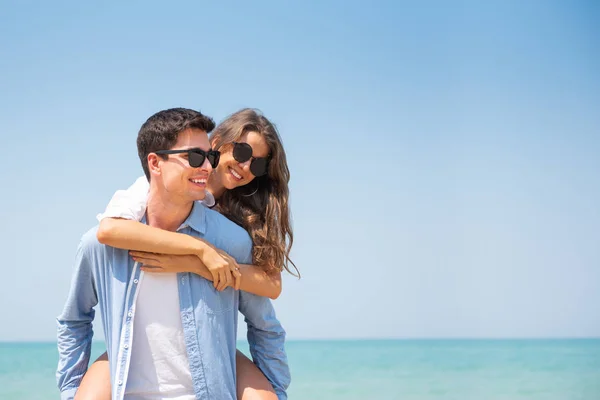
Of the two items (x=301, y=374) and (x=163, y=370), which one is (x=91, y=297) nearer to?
(x=163, y=370)

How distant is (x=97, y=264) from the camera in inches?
130

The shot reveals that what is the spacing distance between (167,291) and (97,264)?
334 millimetres

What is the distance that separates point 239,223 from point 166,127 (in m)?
0.80

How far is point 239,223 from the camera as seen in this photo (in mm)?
3912

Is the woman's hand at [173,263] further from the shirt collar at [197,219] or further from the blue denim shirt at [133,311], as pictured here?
the shirt collar at [197,219]

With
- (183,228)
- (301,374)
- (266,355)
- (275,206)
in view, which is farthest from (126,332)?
(301,374)

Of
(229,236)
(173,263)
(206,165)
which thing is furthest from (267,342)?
(206,165)

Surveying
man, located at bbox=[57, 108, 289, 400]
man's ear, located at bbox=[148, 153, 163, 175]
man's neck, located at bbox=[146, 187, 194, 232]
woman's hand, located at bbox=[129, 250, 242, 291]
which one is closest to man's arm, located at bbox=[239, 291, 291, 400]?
man, located at bbox=[57, 108, 289, 400]

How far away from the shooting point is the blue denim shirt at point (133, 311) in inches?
127

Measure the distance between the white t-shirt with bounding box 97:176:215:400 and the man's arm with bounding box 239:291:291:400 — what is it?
0.45 m

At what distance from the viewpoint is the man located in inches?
127

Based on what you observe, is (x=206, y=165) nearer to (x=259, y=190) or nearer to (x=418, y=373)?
(x=259, y=190)

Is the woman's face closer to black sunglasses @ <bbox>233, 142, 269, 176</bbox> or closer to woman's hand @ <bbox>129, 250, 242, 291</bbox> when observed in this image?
black sunglasses @ <bbox>233, 142, 269, 176</bbox>

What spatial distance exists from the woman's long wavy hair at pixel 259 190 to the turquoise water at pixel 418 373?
14.6 metres
